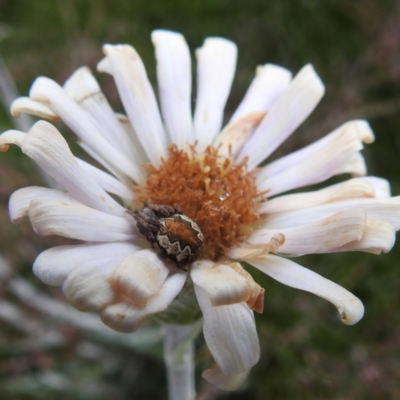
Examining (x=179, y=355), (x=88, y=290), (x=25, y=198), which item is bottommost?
(x=179, y=355)

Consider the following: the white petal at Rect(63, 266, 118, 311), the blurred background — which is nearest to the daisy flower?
the white petal at Rect(63, 266, 118, 311)

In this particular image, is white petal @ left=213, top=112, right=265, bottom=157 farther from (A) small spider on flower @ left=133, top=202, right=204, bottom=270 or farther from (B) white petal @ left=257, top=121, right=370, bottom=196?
(A) small spider on flower @ left=133, top=202, right=204, bottom=270

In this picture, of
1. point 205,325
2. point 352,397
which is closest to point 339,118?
point 352,397

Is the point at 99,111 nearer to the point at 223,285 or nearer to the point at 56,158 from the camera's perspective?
the point at 56,158

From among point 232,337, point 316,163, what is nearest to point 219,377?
point 232,337

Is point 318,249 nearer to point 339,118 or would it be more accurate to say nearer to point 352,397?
point 352,397

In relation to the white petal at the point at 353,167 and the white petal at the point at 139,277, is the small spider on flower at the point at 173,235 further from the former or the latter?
the white petal at the point at 353,167
